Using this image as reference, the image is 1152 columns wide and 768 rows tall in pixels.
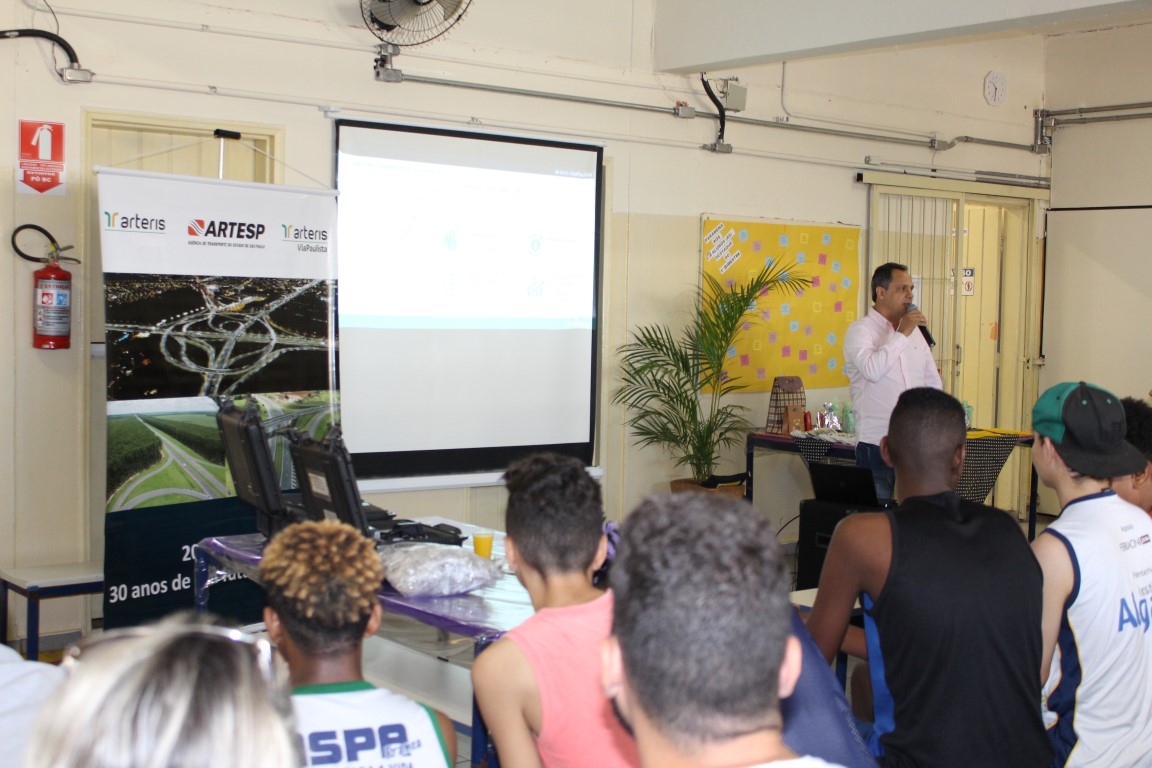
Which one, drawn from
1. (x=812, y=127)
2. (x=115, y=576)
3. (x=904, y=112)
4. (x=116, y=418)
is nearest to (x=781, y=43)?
(x=812, y=127)

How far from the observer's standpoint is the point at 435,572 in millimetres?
2959

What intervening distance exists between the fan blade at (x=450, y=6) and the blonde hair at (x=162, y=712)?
4644 mm

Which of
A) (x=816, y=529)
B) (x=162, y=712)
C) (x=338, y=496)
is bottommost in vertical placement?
(x=816, y=529)

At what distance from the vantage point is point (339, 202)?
5305 millimetres

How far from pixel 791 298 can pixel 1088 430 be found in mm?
4673

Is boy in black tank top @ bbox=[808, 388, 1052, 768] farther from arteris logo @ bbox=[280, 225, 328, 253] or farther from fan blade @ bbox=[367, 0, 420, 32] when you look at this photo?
fan blade @ bbox=[367, 0, 420, 32]

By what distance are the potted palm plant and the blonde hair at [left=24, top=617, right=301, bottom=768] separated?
17.3ft

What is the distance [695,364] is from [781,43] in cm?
182

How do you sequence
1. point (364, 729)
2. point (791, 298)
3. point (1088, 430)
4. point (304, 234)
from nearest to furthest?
point (364, 729) < point (1088, 430) < point (304, 234) < point (791, 298)

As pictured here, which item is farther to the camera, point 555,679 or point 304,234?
point 304,234

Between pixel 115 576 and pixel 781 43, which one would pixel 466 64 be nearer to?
pixel 781 43

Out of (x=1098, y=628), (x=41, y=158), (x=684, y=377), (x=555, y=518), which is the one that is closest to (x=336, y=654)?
(x=555, y=518)

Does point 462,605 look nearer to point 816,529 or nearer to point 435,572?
point 435,572

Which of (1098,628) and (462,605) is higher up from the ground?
(1098,628)
